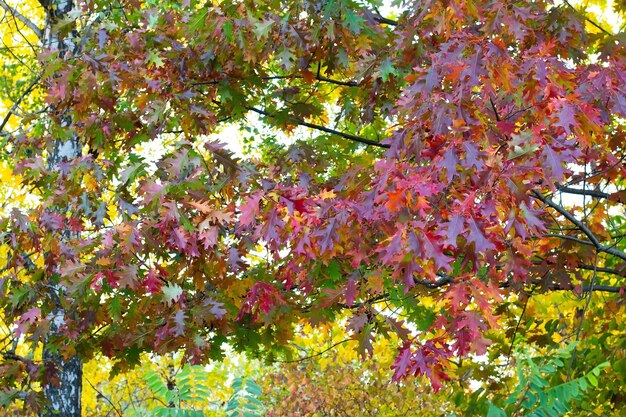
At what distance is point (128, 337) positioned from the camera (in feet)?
19.2

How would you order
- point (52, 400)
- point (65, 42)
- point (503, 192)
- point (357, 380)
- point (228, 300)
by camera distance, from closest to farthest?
point (503, 192) → point (228, 300) → point (52, 400) → point (65, 42) → point (357, 380)

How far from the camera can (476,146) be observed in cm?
383

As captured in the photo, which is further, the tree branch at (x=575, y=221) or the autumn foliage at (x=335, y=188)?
the tree branch at (x=575, y=221)

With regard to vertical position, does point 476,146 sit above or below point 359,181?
below

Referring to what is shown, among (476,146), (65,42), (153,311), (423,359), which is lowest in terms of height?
(423,359)

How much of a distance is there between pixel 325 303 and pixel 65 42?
5234 mm

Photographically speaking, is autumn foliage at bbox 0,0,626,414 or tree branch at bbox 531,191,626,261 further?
tree branch at bbox 531,191,626,261

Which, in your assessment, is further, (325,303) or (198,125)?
(198,125)

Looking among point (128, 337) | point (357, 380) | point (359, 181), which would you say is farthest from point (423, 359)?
point (357, 380)

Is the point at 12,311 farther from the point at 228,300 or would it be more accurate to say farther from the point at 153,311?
the point at 228,300

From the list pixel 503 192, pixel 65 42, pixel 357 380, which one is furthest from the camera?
pixel 357 380

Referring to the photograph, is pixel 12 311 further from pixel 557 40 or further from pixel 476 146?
pixel 557 40

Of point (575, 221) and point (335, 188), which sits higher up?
point (335, 188)

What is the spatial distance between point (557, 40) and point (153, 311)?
3.53 m
